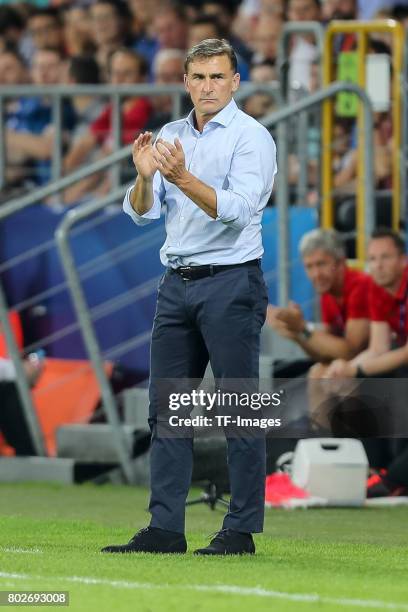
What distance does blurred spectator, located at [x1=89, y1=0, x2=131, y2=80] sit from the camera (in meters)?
15.2

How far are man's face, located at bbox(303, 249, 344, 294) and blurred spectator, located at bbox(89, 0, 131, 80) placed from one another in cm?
491

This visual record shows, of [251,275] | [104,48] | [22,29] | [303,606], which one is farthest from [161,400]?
[22,29]

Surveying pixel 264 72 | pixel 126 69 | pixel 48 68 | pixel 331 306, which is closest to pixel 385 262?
pixel 331 306

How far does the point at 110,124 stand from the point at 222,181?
23.1 feet

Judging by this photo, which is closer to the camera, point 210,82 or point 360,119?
point 210,82

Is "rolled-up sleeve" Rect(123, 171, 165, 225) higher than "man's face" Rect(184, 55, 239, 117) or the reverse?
the reverse

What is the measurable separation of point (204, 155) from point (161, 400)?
0.98m

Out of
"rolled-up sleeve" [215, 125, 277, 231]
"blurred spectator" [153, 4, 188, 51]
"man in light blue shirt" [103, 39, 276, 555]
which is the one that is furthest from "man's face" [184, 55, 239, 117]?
"blurred spectator" [153, 4, 188, 51]

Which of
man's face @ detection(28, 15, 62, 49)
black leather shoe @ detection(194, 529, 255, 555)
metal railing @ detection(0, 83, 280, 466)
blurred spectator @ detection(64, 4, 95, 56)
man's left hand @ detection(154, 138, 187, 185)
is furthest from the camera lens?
man's face @ detection(28, 15, 62, 49)

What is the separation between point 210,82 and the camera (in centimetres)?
671

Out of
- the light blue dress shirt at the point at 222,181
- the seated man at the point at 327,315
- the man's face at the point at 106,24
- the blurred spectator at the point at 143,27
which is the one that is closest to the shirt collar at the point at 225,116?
the light blue dress shirt at the point at 222,181

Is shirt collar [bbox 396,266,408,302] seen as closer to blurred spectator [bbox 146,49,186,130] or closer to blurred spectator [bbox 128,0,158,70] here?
blurred spectator [bbox 146,49,186,130]

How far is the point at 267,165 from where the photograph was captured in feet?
22.2

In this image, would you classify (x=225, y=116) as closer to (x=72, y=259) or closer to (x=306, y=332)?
(x=306, y=332)
